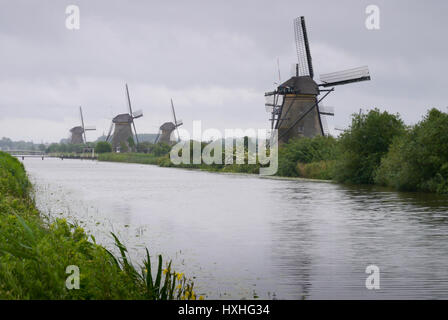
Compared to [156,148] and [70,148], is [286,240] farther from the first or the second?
[70,148]

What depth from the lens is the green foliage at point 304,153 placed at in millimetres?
43438

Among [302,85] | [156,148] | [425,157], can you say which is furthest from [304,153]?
[156,148]

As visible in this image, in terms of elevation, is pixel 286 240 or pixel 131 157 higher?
pixel 131 157

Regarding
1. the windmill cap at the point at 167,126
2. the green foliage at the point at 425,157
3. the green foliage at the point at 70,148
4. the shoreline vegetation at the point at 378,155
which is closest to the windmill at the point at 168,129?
the windmill cap at the point at 167,126

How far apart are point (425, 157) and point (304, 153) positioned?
54.9 feet

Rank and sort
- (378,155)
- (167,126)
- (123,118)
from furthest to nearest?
(167,126) → (123,118) → (378,155)

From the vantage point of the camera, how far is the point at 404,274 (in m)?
8.64

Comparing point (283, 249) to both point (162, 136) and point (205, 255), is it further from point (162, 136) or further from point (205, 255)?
point (162, 136)

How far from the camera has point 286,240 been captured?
12.4 meters

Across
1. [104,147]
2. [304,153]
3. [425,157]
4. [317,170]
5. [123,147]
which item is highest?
[104,147]

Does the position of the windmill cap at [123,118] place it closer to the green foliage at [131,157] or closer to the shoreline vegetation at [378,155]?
the green foliage at [131,157]

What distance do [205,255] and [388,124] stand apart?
27.9m

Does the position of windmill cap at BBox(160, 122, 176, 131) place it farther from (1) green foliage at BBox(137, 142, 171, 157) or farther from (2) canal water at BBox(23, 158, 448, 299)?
(2) canal water at BBox(23, 158, 448, 299)
